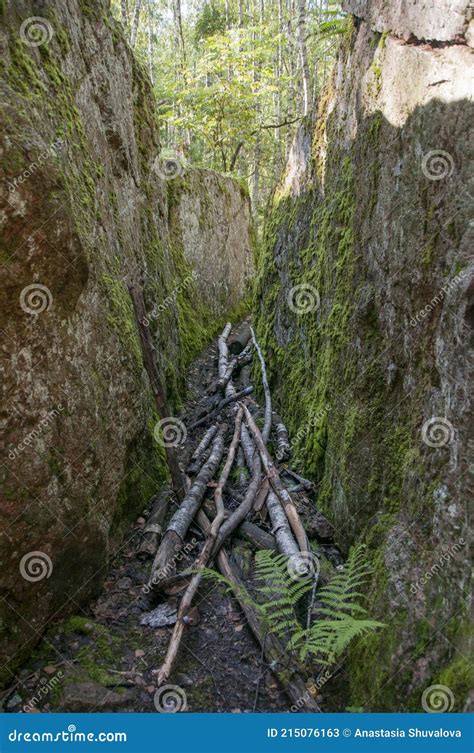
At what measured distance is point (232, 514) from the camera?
5281 millimetres

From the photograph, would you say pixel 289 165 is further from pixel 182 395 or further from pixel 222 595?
pixel 222 595

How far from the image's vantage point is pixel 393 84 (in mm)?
4184

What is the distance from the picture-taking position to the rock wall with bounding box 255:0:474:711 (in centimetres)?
281

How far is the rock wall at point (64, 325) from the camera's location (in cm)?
344

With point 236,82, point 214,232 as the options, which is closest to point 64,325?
point 214,232

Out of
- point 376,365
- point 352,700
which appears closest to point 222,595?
point 352,700

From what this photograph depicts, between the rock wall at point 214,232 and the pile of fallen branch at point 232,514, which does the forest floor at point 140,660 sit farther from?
the rock wall at point 214,232

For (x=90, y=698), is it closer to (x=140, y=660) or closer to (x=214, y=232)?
(x=140, y=660)

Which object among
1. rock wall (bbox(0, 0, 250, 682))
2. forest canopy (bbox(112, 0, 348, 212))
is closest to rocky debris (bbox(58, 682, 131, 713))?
rock wall (bbox(0, 0, 250, 682))

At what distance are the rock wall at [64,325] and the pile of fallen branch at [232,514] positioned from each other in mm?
528

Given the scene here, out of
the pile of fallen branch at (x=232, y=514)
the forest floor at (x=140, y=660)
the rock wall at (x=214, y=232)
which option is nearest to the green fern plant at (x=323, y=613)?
the pile of fallen branch at (x=232, y=514)

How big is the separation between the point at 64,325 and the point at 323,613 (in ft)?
10.1

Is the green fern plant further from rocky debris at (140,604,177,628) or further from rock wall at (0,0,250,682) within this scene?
rock wall at (0,0,250,682)

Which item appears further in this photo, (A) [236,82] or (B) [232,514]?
(A) [236,82]
